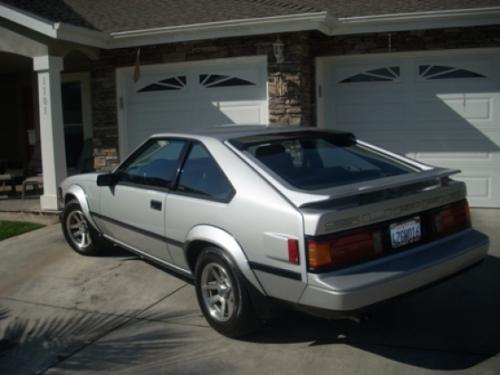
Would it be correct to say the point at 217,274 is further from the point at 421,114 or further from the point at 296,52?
the point at 421,114

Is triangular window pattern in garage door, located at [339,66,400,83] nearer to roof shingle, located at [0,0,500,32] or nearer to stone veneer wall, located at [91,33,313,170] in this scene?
stone veneer wall, located at [91,33,313,170]

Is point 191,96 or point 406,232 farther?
point 191,96

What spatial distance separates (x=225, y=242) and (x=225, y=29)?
18.2ft

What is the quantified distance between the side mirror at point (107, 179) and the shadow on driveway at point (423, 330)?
225 cm

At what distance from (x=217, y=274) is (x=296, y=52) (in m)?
5.40

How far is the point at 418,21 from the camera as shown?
8883 millimetres

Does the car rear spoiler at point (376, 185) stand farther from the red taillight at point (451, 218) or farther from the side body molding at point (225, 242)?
the side body molding at point (225, 242)

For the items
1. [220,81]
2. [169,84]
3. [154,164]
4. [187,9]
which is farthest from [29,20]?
[154,164]

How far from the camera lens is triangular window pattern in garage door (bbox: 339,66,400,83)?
9531 mm

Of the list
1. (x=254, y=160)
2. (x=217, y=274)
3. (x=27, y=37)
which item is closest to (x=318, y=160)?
(x=254, y=160)

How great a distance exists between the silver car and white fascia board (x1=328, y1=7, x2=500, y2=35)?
4.28 m

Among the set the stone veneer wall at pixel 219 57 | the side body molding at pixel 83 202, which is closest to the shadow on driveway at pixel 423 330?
the side body molding at pixel 83 202

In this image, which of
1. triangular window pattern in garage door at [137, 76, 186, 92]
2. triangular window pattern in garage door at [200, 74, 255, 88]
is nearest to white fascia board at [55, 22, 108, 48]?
triangular window pattern in garage door at [137, 76, 186, 92]

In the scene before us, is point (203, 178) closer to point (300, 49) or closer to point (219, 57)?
point (300, 49)
